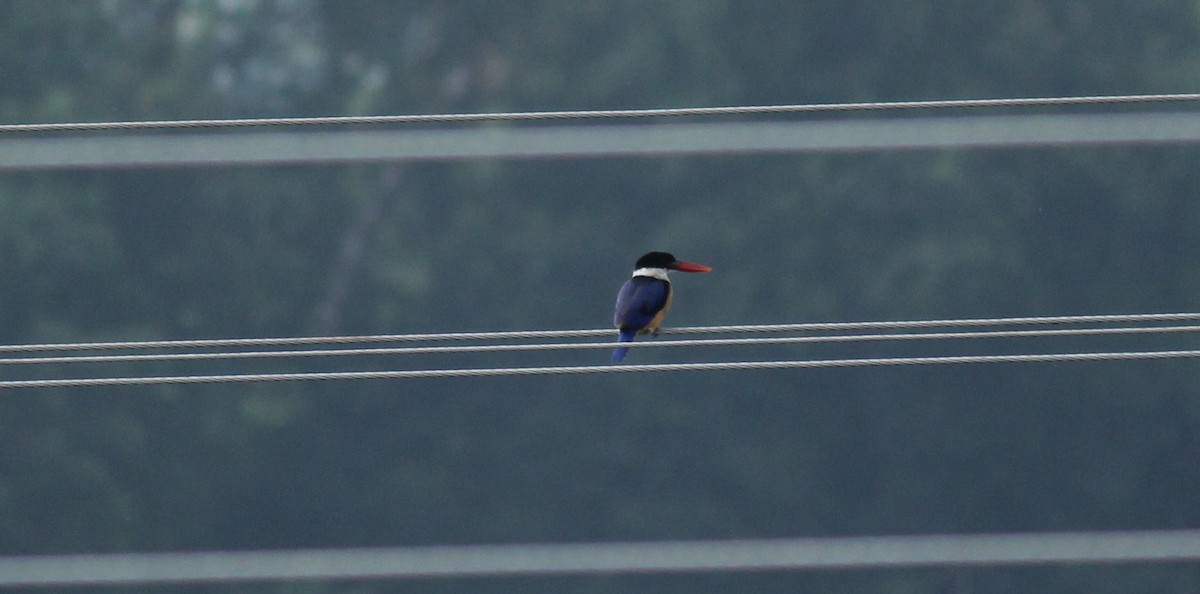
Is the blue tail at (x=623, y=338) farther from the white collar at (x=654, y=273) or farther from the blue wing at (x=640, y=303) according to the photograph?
the white collar at (x=654, y=273)

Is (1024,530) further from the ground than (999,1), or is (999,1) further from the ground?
(999,1)

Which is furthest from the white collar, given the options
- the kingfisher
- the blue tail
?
the blue tail

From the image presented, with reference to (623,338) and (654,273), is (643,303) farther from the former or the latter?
(654,273)

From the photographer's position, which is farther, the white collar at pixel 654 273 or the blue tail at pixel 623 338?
the white collar at pixel 654 273

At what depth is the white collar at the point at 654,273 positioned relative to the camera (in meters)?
7.26

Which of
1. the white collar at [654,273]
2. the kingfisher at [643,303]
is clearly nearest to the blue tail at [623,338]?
the kingfisher at [643,303]

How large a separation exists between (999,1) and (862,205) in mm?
2381

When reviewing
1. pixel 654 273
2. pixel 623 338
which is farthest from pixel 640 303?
pixel 654 273

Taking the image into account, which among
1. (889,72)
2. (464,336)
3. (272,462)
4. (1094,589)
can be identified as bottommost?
(1094,589)

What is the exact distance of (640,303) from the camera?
7.00 meters

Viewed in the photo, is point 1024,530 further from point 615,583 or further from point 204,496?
point 204,496

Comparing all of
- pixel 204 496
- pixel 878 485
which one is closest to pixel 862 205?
pixel 878 485

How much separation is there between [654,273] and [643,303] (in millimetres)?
313

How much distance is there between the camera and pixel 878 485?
16.1m
